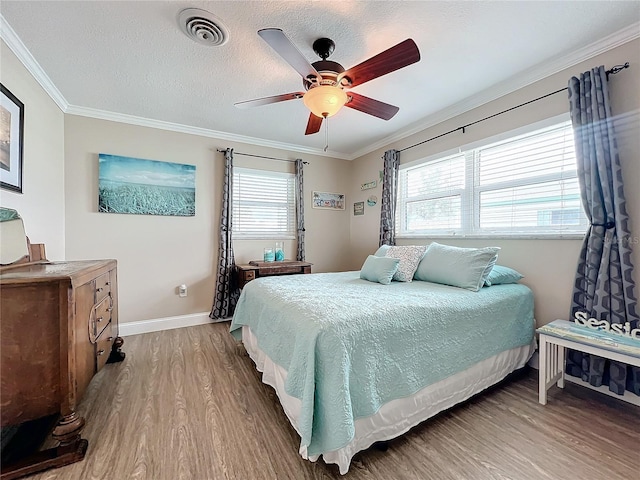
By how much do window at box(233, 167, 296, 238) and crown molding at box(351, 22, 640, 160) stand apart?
1.92 meters

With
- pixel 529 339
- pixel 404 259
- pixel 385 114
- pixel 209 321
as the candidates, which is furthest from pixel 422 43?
pixel 209 321

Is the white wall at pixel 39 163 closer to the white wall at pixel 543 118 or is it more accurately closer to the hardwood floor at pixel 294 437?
the hardwood floor at pixel 294 437

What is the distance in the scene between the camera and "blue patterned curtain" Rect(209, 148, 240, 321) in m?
3.64

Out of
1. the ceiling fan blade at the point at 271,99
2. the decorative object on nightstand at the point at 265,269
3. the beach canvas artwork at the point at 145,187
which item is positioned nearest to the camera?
the ceiling fan blade at the point at 271,99

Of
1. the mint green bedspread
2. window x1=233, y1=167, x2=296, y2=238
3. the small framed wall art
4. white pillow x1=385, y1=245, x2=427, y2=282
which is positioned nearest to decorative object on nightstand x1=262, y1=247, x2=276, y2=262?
window x1=233, y1=167, x2=296, y2=238

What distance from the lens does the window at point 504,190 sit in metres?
2.24

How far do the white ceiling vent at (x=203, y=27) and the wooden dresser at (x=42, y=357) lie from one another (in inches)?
65.7

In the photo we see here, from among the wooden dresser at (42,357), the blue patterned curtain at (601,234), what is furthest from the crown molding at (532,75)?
the wooden dresser at (42,357)

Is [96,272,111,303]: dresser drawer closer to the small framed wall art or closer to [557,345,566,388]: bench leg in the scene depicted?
the small framed wall art

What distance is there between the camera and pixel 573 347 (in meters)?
1.78

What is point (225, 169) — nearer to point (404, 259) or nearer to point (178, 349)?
point (178, 349)

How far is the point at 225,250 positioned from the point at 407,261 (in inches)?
92.1

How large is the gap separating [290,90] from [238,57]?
588mm

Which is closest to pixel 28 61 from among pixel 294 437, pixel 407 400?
pixel 294 437
